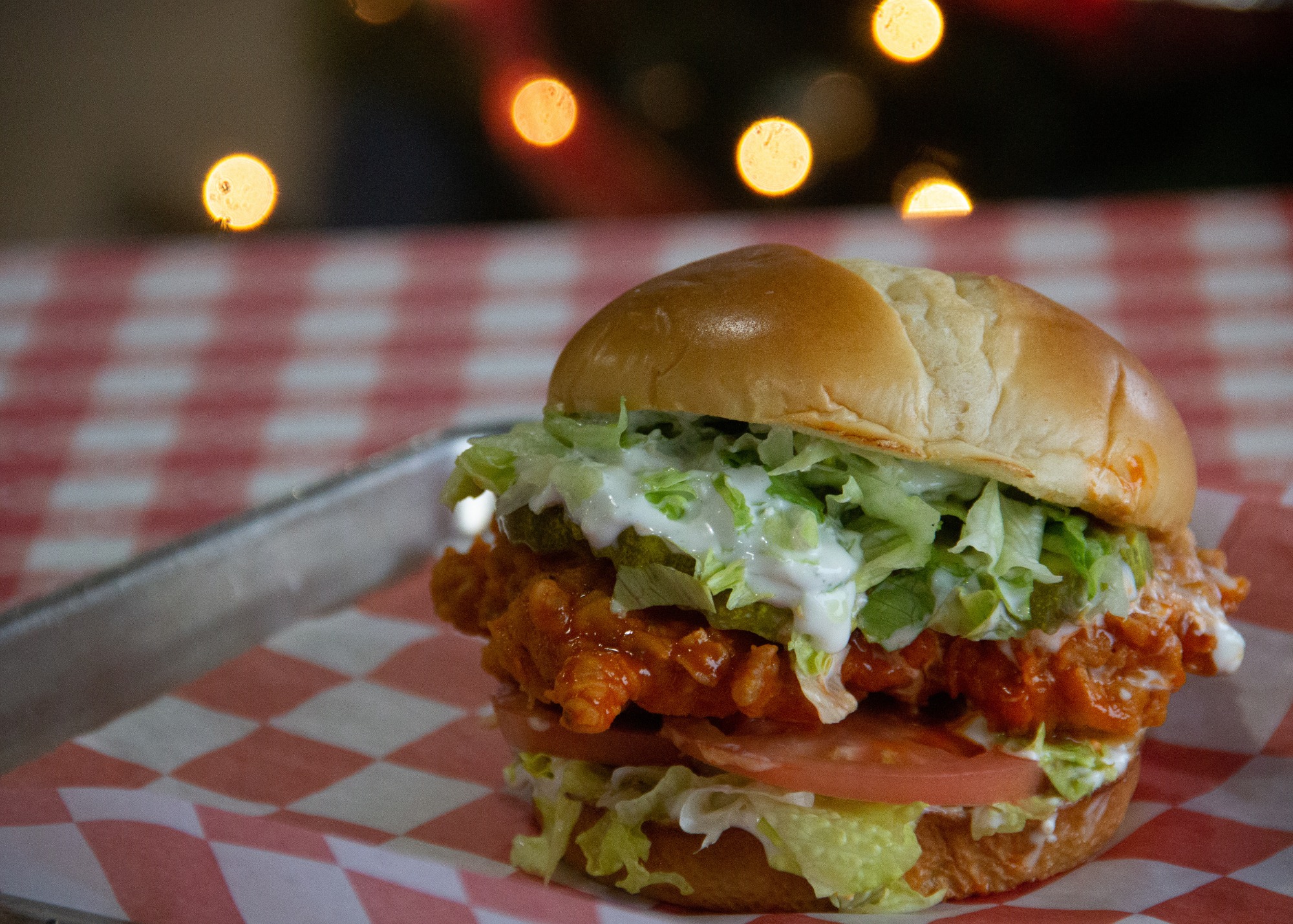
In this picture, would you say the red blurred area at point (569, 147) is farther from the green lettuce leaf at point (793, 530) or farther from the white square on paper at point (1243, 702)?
the green lettuce leaf at point (793, 530)

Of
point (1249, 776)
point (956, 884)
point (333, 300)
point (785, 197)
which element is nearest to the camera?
point (956, 884)

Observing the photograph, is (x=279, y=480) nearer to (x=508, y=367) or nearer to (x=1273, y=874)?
(x=508, y=367)

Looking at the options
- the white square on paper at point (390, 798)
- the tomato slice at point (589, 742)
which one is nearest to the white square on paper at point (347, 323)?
the white square on paper at point (390, 798)

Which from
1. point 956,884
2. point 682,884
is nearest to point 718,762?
point 682,884

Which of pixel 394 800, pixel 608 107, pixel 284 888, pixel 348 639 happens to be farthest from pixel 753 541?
pixel 608 107

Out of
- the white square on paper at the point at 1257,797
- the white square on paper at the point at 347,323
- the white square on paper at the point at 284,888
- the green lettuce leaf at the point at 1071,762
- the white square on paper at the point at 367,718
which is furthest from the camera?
the white square on paper at the point at 347,323

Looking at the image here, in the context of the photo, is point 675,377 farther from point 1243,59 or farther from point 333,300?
point 1243,59
